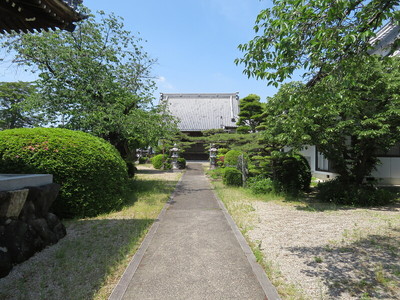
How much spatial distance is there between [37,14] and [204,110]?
101 feet

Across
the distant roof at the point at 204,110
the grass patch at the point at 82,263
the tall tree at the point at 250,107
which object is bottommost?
the grass patch at the point at 82,263

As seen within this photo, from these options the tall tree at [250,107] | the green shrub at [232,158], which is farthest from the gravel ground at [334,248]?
the tall tree at [250,107]

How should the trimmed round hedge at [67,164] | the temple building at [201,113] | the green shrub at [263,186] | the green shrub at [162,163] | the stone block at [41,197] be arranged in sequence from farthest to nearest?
the temple building at [201,113]
the green shrub at [162,163]
the green shrub at [263,186]
the trimmed round hedge at [67,164]
the stone block at [41,197]

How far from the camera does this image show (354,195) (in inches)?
324

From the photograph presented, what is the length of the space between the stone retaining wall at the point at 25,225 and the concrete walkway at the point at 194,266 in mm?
1711

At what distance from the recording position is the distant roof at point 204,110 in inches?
1242

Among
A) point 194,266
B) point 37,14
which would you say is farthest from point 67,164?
point 194,266

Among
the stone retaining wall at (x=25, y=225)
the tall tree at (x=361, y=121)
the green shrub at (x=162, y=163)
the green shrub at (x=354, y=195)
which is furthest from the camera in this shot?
the green shrub at (x=162, y=163)

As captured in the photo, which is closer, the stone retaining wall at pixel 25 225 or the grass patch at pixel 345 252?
the grass patch at pixel 345 252

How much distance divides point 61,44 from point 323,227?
1064 cm

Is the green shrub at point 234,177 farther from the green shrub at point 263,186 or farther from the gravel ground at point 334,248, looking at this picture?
the gravel ground at point 334,248

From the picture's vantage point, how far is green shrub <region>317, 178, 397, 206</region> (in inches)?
320

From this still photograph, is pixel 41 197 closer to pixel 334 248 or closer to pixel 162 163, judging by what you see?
pixel 334 248

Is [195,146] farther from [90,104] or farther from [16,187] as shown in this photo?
[16,187]
